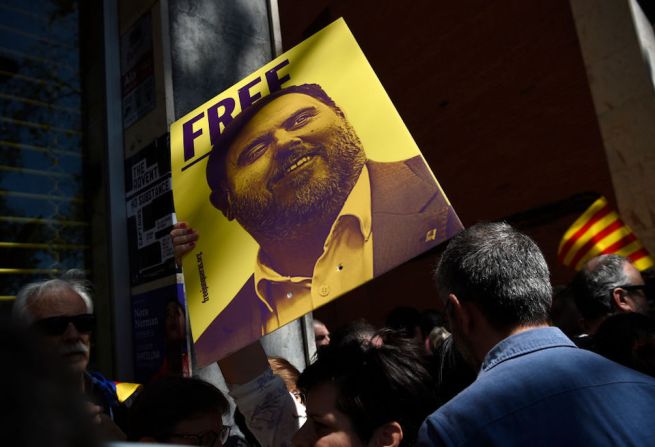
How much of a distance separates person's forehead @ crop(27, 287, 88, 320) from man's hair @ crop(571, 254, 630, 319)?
2522 mm

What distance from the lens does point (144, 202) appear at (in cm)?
291

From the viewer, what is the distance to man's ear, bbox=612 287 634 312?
3.06 meters

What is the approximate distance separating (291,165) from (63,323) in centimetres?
99

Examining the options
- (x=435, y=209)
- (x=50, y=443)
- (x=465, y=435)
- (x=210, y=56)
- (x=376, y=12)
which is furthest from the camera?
(x=376, y=12)

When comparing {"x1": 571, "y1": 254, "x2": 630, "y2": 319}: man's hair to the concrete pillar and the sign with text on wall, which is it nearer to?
the sign with text on wall

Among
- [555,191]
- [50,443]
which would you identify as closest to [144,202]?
[50,443]

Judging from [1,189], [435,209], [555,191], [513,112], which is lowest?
[435,209]

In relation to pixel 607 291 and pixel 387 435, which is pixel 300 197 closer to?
pixel 387 435

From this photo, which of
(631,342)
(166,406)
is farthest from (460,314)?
(631,342)

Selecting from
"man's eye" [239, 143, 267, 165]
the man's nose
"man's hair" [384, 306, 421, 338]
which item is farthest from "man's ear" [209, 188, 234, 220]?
"man's hair" [384, 306, 421, 338]

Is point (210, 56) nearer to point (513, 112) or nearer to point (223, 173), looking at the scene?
point (223, 173)

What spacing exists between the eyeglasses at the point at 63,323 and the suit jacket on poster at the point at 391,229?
596 mm

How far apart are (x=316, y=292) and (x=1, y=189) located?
2215 millimetres

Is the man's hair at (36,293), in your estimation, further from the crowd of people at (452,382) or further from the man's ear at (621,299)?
the man's ear at (621,299)
